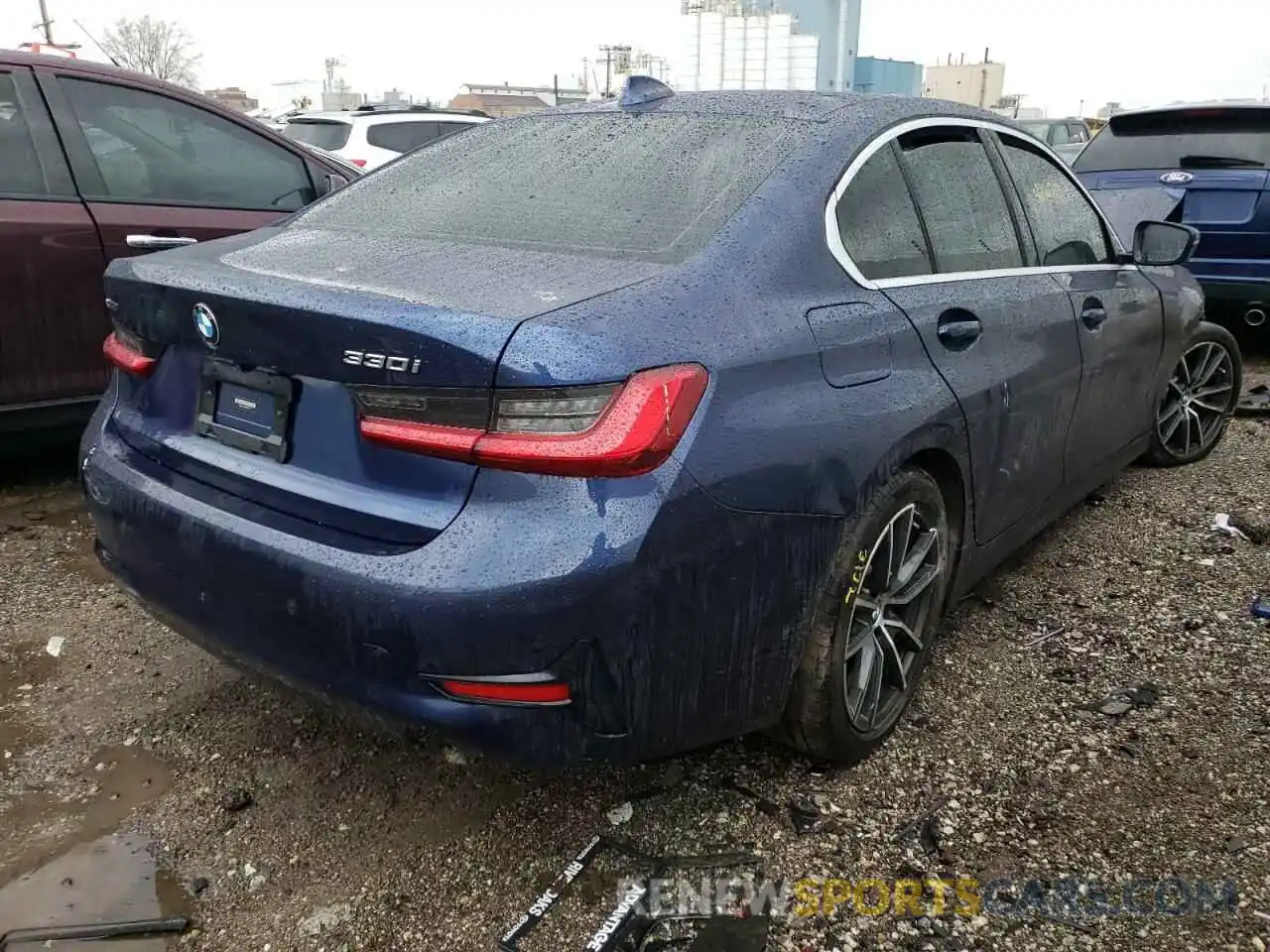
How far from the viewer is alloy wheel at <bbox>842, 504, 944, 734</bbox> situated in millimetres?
2346

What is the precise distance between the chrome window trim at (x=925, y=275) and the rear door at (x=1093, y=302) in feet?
0.05

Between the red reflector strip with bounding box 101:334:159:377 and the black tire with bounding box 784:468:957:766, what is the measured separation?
1569mm

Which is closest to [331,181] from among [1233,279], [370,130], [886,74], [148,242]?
[148,242]

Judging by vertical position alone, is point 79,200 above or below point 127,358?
above

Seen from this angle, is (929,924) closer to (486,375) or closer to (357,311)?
(486,375)

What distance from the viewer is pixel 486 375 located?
5.53 ft

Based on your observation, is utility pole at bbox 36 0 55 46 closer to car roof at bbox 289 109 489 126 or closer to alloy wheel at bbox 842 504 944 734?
car roof at bbox 289 109 489 126

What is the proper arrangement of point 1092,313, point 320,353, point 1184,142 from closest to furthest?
point 320,353, point 1092,313, point 1184,142

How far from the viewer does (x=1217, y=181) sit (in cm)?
595

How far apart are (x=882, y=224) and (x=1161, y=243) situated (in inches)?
71.9

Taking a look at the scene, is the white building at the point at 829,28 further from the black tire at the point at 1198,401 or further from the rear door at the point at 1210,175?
the black tire at the point at 1198,401

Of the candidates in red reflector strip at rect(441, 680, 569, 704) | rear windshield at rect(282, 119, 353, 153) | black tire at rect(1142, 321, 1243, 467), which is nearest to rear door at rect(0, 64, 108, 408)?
red reflector strip at rect(441, 680, 569, 704)

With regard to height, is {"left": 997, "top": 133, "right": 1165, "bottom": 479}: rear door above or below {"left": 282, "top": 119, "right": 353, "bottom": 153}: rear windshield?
below

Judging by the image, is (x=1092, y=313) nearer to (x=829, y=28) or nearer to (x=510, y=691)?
(x=510, y=691)
